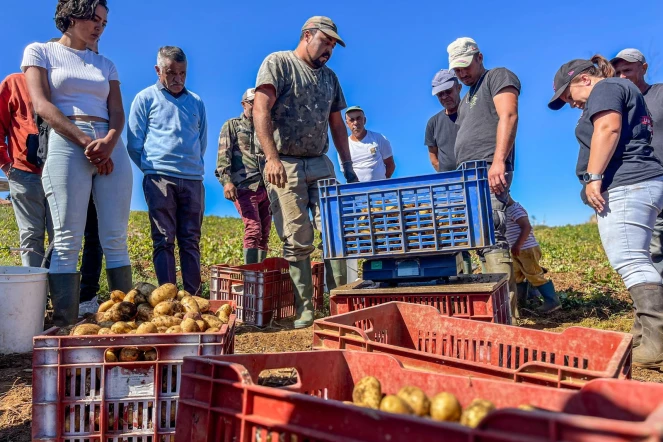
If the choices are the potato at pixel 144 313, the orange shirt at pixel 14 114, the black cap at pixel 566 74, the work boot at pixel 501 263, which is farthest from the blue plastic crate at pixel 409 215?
the orange shirt at pixel 14 114

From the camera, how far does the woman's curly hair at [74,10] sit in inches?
164

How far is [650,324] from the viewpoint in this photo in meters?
3.80

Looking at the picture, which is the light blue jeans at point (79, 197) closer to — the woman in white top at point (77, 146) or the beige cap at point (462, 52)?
the woman in white top at point (77, 146)

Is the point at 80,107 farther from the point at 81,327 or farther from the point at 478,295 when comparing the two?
the point at 478,295

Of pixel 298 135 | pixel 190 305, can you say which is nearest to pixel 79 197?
pixel 190 305

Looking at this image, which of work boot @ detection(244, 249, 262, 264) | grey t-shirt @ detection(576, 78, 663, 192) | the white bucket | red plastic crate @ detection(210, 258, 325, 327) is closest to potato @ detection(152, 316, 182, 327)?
the white bucket

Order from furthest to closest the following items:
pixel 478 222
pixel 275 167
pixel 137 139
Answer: pixel 137 139, pixel 275 167, pixel 478 222

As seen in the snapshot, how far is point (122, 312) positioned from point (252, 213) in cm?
376

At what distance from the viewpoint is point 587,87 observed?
4195 millimetres

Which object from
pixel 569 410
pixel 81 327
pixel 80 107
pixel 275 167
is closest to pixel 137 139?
pixel 80 107

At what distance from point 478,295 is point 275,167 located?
82.2 inches

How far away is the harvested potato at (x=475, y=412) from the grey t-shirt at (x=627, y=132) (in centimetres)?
278

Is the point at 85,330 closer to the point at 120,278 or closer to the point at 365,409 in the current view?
the point at 120,278

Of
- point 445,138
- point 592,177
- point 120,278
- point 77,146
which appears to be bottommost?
point 120,278
